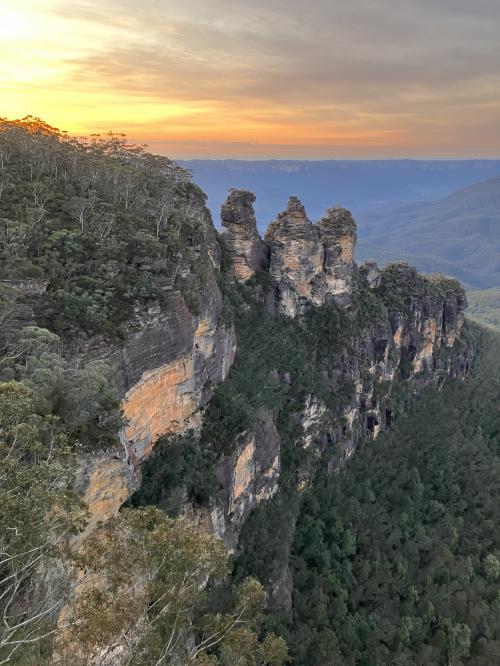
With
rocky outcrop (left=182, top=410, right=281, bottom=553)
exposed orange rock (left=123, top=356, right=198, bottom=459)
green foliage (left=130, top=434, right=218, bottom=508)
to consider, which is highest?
exposed orange rock (left=123, top=356, right=198, bottom=459)

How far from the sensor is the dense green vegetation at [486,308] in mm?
164500

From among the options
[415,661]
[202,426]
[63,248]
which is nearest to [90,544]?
[63,248]

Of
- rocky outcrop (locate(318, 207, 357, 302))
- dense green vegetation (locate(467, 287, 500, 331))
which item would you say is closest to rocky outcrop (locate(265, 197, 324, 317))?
rocky outcrop (locate(318, 207, 357, 302))

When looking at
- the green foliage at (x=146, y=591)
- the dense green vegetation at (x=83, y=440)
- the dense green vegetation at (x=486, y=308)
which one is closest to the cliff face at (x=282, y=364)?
the dense green vegetation at (x=83, y=440)

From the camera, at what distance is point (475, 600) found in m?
35.3

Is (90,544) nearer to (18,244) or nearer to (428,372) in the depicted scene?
(18,244)

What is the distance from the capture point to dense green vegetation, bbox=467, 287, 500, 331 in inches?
6476

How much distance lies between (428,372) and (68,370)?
198 feet

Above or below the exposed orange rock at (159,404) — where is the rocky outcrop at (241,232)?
above

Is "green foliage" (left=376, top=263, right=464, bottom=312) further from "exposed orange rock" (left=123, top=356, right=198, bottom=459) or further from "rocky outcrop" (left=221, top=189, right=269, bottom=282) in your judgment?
"exposed orange rock" (left=123, top=356, right=198, bottom=459)

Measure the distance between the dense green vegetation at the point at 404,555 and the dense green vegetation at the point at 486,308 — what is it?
123710mm

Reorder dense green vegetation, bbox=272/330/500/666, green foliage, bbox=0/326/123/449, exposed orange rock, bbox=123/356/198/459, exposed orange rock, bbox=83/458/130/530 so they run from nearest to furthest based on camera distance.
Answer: green foliage, bbox=0/326/123/449 < exposed orange rock, bbox=83/458/130/530 < exposed orange rock, bbox=123/356/198/459 < dense green vegetation, bbox=272/330/500/666

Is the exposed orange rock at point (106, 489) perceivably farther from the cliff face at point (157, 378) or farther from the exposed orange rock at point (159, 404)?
the exposed orange rock at point (159, 404)

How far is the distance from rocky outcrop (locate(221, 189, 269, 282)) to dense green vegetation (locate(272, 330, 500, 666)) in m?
24.3
